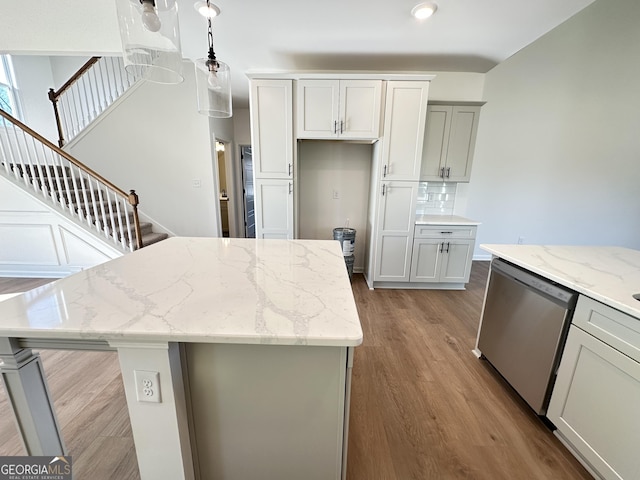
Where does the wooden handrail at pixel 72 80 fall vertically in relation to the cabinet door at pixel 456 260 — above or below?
above

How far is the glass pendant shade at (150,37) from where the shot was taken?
1.01 metres

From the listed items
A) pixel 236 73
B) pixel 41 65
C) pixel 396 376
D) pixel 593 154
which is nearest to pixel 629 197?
pixel 593 154

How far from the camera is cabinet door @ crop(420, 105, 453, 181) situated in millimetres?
3139

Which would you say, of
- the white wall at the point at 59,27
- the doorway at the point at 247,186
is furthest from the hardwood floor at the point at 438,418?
the white wall at the point at 59,27

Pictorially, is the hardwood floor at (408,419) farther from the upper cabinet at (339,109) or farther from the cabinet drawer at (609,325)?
the upper cabinet at (339,109)

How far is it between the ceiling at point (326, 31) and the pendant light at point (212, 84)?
104 centimetres

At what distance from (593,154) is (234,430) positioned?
5.30m

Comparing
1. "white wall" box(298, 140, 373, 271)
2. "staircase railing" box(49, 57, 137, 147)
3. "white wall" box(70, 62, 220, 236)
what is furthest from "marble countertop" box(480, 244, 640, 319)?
"staircase railing" box(49, 57, 137, 147)

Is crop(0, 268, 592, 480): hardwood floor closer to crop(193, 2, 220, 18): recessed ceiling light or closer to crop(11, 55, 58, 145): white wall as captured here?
crop(193, 2, 220, 18): recessed ceiling light

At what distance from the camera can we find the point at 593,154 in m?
3.51

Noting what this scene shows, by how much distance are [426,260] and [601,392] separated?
6.83 feet

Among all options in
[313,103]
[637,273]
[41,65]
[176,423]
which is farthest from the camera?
[41,65]

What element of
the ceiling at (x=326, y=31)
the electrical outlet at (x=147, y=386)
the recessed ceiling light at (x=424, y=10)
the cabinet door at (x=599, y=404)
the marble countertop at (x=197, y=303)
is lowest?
the cabinet door at (x=599, y=404)

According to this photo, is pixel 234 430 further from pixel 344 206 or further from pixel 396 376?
pixel 344 206
